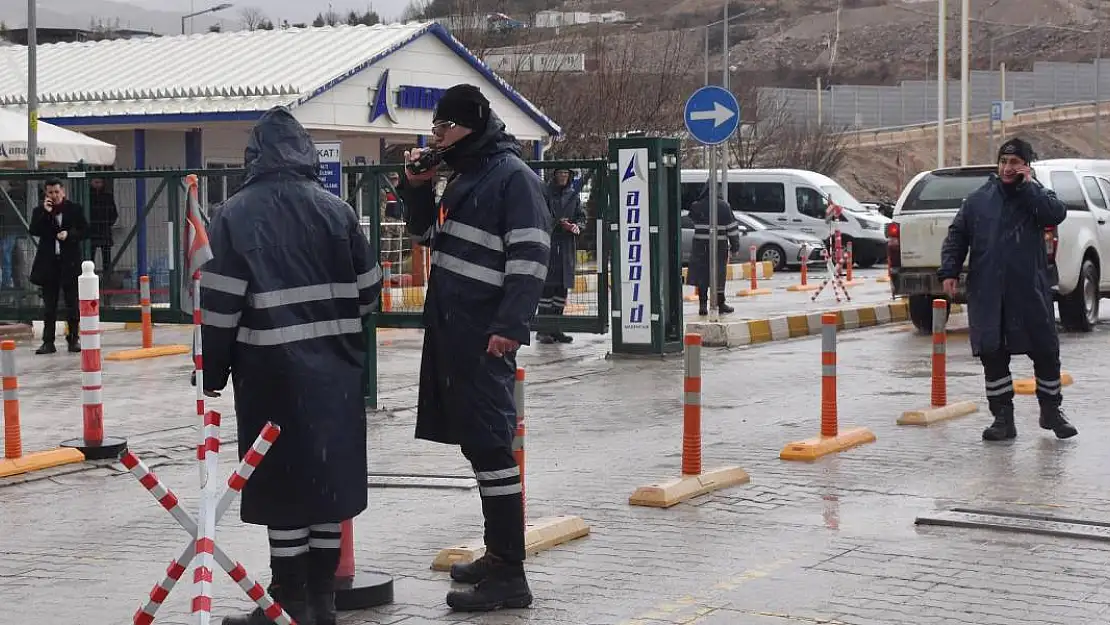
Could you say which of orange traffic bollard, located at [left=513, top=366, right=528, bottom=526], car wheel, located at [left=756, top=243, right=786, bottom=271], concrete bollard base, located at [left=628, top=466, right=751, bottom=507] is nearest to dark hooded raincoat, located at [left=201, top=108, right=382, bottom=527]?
orange traffic bollard, located at [left=513, top=366, right=528, bottom=526]

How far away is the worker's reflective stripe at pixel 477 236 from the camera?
21.1 feet

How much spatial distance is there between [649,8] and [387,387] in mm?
179167

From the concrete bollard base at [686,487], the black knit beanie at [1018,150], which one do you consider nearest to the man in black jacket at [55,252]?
the concrete bollard base at [686,487]

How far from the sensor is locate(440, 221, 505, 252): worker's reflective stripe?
21.1ft

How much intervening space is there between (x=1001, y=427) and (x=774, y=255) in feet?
80.3

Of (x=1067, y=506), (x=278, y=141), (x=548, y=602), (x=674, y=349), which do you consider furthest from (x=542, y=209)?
(x=674, y=349)

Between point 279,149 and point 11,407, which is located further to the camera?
point 11,407

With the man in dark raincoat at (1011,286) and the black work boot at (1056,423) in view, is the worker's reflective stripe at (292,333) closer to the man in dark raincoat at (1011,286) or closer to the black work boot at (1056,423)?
the man in dark raincoat at (1011,286)

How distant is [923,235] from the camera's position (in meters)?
18.5

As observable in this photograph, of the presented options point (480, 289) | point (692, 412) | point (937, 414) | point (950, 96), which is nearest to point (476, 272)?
point (480, 289)

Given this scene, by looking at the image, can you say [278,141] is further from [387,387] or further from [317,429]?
[387,387]

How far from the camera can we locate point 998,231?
1054 cm

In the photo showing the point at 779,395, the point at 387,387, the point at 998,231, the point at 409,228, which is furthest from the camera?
the point at 387,387

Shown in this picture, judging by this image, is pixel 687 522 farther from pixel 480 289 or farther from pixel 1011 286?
pixel 1011 286
